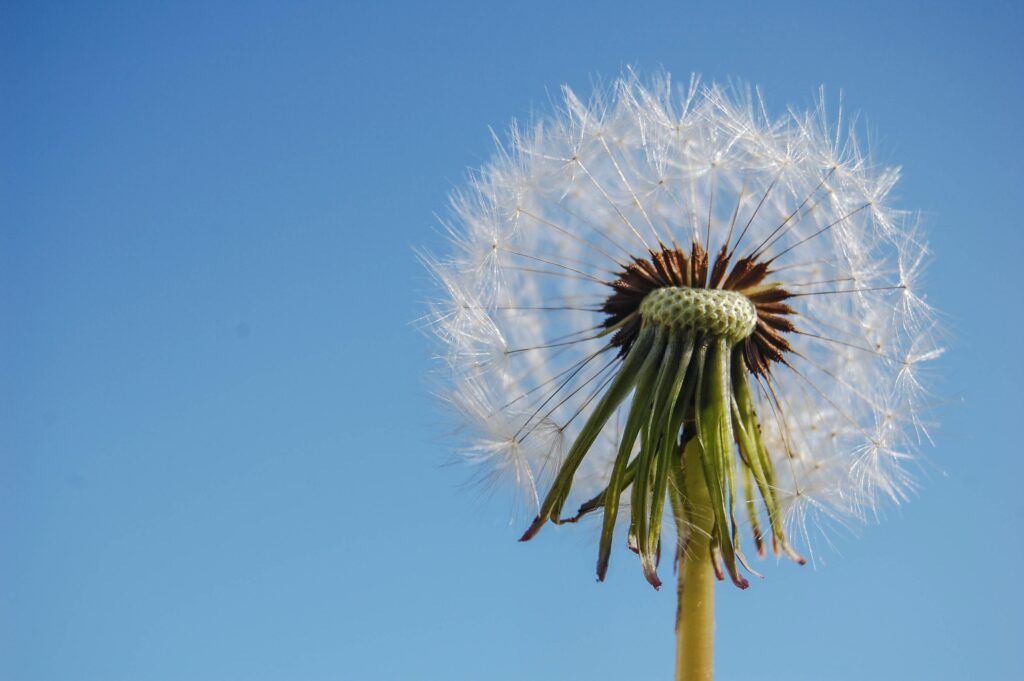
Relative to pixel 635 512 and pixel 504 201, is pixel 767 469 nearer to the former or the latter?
pixel 635 512

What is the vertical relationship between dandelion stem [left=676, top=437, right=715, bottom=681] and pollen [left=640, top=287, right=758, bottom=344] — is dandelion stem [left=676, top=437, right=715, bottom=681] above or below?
below

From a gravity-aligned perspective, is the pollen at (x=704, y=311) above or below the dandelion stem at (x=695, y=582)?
above

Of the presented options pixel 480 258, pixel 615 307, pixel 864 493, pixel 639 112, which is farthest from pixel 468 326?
pixel 864 493

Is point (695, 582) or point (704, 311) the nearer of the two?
point (695, 582)

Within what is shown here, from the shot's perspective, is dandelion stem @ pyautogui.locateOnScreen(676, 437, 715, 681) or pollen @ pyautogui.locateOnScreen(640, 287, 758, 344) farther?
pollen @ pyautogui.locateOnScreen(640, 287, 758, 344)

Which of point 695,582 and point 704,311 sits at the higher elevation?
point 704,311
